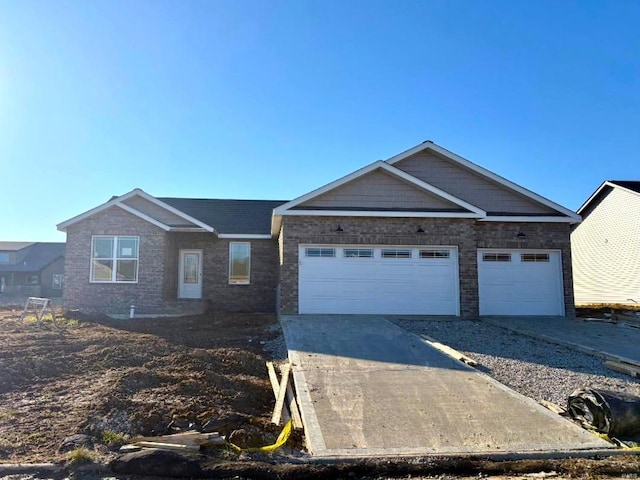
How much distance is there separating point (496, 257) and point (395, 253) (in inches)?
146

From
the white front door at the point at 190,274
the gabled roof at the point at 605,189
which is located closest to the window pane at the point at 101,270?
the white front door at the point at 190,274

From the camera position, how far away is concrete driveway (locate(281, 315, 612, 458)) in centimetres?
465

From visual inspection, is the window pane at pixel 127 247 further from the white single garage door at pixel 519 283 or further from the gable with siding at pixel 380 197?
the white single garage door at pixel 519 283

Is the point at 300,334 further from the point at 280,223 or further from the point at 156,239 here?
the point at 156,239

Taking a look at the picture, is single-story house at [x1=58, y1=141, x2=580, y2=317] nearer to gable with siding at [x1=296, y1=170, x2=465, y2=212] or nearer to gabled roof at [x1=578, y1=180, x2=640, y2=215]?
gable with siding at [x1=296, y1=170, x2=465, y2=212]

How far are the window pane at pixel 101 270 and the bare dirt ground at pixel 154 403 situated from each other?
4.52 metres

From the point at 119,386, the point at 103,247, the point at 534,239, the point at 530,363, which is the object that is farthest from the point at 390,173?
the point at 119,386

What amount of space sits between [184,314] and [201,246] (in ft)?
10.9

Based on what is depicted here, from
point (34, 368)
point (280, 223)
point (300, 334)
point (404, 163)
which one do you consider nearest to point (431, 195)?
point (404, 163)

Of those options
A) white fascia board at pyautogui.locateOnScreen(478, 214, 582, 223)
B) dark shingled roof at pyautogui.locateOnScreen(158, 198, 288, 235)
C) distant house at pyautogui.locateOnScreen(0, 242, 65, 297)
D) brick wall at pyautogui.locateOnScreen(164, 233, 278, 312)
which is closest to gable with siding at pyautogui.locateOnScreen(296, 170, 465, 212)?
white fascia board at pyautogui.locateOnScreen(478, 214, 582, 223)

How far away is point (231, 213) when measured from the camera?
66.9 feet

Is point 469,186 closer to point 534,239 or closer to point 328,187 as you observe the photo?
point 534,239

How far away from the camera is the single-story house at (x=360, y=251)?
13.7 metres

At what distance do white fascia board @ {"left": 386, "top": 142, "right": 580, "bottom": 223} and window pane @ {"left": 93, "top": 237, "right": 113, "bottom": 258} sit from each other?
10.1m
